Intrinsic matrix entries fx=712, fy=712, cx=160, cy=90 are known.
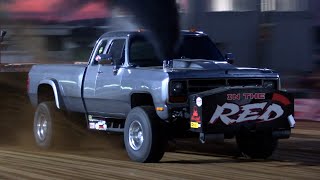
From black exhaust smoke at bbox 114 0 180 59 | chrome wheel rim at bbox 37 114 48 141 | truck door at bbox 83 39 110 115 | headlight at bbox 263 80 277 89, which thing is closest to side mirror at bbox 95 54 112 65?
truck door at bbox 83 39 110 115

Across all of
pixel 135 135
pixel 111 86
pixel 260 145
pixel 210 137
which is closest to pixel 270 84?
pixel 260 145

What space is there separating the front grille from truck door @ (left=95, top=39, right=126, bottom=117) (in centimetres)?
132

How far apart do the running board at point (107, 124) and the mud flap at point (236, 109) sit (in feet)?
6.16

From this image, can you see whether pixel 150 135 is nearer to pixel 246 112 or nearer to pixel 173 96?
pixel 173 96

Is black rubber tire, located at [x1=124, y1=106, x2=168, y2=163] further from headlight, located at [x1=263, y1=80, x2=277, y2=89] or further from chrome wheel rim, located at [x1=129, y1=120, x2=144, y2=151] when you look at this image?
headlight, located at [x1=263, y1=80, x2=277, y2=89]

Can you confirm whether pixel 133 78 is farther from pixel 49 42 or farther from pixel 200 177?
pixel 49 42

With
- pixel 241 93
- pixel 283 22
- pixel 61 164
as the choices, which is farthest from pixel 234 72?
pixel 283 22

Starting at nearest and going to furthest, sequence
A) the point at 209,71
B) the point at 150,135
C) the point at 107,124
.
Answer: the point at 150,135
the point at 209,71
the point at 107,124

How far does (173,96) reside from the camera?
9719mm

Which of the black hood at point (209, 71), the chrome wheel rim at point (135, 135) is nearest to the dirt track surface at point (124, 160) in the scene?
the chrome wheel rim at point (135, 135)

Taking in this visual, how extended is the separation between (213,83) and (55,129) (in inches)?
141

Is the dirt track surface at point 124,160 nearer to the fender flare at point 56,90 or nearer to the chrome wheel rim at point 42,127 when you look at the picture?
the chrome wheel rim at point 42,127

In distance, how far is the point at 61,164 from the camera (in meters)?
10.2

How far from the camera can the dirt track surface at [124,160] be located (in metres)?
9.10
